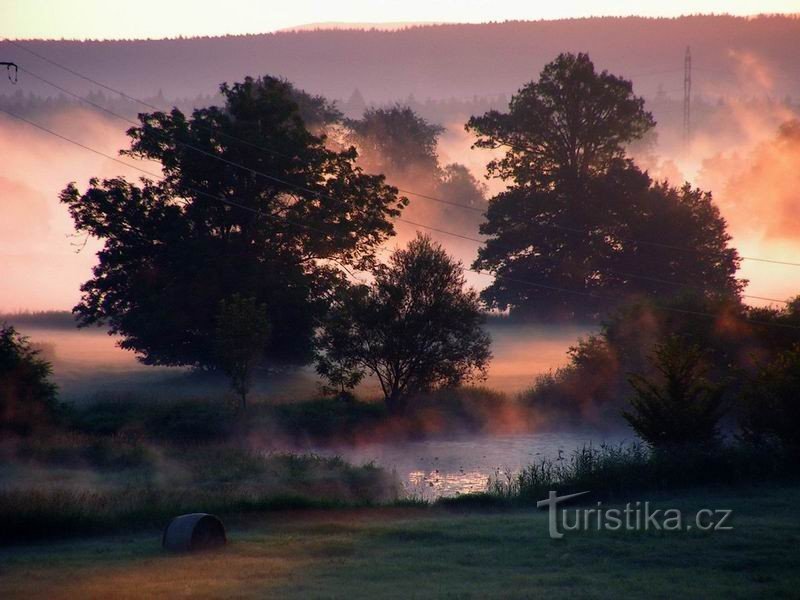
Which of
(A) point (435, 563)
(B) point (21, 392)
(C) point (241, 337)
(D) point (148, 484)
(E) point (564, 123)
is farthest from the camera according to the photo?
(E) point (564, 123)

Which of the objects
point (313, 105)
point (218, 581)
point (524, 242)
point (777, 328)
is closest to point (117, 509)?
point (218, 581)

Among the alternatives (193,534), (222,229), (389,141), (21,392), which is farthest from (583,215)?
(193,534)

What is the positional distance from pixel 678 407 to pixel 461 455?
1194 centimetres

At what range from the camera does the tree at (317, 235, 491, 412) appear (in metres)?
48.0

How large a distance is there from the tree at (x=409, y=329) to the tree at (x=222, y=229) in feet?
15.6

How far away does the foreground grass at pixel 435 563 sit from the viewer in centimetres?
1595

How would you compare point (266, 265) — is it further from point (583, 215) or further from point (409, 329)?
point (583, 215)

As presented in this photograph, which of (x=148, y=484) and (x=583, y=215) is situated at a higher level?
(x=583, y=215)

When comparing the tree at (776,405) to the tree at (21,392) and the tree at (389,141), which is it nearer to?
the tree at (21,392)

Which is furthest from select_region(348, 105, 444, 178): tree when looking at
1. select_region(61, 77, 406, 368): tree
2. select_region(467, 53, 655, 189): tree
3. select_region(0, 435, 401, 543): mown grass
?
select_region(0, 435, 401, 543): mown grass

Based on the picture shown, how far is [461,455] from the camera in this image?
135 feet

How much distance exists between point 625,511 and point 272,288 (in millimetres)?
31787

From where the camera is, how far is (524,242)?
78.9m

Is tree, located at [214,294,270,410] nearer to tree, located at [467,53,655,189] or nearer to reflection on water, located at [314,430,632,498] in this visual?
reflection on water, located at [314,430,632,498]
